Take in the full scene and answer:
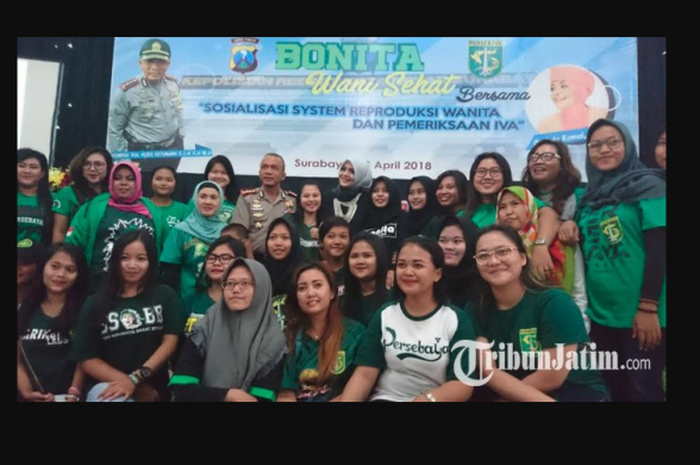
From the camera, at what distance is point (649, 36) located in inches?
152

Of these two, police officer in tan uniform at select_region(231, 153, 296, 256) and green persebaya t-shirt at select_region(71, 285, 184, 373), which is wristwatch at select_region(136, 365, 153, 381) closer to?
green persebaya t-shirt at select_region(71, 285, 184, 373)

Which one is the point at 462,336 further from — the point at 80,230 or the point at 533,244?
the point at 80,230

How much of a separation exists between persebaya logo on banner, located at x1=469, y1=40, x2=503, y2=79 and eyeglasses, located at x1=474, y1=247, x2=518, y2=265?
115 cm

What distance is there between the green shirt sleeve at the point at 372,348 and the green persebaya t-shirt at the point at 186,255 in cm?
116

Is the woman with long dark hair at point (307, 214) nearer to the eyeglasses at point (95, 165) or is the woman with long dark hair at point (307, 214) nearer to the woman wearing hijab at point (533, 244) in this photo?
the woman wearing hijab at point (533, 244)

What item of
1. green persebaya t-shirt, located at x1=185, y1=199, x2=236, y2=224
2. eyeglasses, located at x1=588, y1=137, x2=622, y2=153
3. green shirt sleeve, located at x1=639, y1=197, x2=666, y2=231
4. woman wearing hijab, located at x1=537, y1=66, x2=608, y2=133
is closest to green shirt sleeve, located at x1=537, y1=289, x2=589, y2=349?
green shirt sleeve, located at x1=639, y1=197, x2=666, y2=231

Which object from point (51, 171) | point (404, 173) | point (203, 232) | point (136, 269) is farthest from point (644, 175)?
point (51, 171)

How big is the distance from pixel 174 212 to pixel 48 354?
1236mm

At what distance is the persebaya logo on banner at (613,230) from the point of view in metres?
3.72

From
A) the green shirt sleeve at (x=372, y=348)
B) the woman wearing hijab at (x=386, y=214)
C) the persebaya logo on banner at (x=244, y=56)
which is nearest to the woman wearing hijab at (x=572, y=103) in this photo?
the woman wearing hijab at (x=386, y=214)

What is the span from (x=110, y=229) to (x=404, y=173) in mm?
1973

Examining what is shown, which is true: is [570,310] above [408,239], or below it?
below

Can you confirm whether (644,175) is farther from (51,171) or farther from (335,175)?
(51,171)

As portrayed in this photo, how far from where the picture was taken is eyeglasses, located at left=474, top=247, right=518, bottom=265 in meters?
3.66
